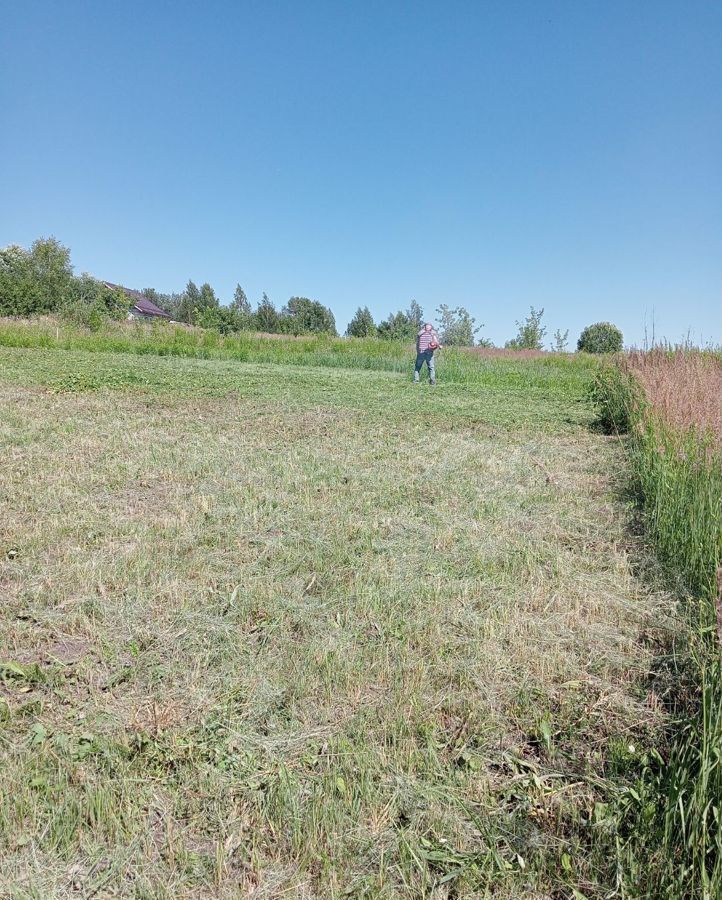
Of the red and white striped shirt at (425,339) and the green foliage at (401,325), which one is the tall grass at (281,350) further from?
the green foliage at (401,325)

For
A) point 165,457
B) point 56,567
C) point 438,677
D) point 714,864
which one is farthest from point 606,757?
point 165,457

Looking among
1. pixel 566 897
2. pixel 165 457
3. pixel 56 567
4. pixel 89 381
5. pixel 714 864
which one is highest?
pixel 89 381

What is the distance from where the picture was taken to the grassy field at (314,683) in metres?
1.30

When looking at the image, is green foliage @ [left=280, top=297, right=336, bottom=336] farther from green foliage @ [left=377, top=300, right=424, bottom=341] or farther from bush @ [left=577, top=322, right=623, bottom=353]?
bush @ [left=577, top=322, right=623, bottom=353]

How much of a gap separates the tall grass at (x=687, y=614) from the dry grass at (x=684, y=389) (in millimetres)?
14

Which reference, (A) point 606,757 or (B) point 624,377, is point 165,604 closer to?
(A) point 606,757

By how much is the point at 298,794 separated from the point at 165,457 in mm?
3874

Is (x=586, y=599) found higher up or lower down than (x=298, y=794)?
higher up

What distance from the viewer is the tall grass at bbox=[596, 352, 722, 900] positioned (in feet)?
3.97

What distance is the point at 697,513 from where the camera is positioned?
2756 millimetres

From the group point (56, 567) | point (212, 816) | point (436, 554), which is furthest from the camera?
point (436, 554)

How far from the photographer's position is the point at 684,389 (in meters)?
4.29

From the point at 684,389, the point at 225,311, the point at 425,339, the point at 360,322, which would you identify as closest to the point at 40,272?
the point at 225,311

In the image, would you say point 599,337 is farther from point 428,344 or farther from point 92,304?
point 92,304
